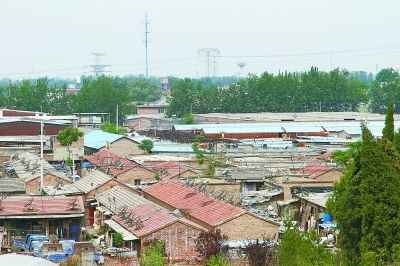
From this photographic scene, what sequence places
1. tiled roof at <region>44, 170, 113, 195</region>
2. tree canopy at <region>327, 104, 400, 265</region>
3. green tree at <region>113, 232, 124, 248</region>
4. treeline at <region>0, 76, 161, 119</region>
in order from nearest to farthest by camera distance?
tree canopy at <region>327, 104, 400, 265</region> → green tree at <region>113, 232, 124, 248</region> → tiled roof at <region>44, 170, 113, 195</region> → treeline at <region>0, 76, 161, 119</region>

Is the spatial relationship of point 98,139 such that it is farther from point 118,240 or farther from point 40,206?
point 118,240

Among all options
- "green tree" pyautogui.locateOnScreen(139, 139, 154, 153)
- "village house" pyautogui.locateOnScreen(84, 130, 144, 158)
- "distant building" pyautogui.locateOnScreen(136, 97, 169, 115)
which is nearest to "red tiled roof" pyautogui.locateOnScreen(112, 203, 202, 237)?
"village house" pyautogui.locateOnScreen(84, 130, 144, 158)

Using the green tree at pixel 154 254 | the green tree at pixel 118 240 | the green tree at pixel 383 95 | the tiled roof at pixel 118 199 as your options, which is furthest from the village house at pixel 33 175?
the green tree at pixel 383 95

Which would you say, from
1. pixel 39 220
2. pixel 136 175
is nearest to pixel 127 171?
pixel 136 175

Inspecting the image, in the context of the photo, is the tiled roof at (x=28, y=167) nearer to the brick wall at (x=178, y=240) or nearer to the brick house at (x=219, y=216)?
the brick house at (x=219, y=216)

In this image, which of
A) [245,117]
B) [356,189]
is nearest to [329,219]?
[356,189]

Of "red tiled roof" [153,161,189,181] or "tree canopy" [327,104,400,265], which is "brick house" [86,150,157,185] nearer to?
"red tiled roof" [153,161,189,181]
